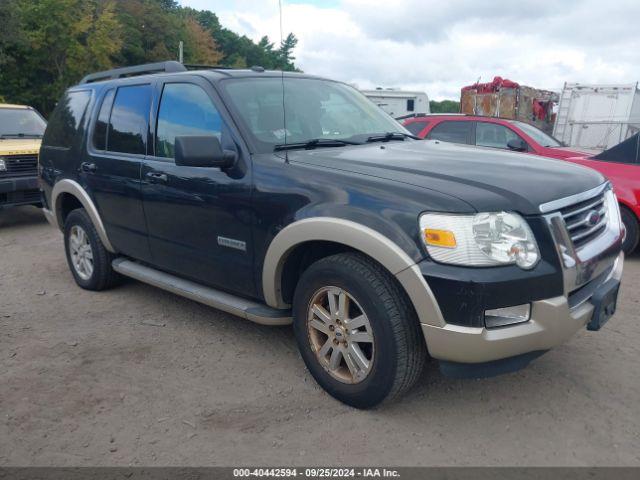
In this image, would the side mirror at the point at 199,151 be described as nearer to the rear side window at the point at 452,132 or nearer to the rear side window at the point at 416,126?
the rear side window at the point at 452,132

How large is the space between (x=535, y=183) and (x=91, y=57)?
29.9 metres

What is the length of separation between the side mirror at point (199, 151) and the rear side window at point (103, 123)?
1750 millimetres

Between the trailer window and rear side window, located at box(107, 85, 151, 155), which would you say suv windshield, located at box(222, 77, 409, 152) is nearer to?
rear side window, located at box(107, 85, 151, 155)

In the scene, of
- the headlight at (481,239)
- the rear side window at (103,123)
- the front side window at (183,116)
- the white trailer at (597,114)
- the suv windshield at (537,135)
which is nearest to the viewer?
the headlight at (481,239)

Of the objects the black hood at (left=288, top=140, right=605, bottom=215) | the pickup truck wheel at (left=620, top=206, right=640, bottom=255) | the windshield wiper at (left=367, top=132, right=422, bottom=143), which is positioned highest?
the windshield wiper at (left=367, top=132, right=422, bottom=143)

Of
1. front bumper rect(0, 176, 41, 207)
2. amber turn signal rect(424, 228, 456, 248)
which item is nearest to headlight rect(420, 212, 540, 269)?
amber turn signal rect(424, 228, 456, 248)

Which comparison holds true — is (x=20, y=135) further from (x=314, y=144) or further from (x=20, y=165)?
(x=314, y=144)

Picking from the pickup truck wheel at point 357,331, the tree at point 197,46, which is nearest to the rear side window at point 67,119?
the pickup truck wheel at point 357,331

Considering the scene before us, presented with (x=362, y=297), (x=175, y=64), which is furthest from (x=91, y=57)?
(x=362, y=297)

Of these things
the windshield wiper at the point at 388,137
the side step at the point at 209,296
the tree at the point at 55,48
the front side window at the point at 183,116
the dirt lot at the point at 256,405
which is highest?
the tree at the point at 55,48

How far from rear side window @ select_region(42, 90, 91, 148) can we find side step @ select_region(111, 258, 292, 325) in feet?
4.29

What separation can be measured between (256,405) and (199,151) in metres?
1.45

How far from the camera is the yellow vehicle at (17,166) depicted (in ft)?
26.4

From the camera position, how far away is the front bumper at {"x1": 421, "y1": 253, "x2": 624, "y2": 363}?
2.56 m
